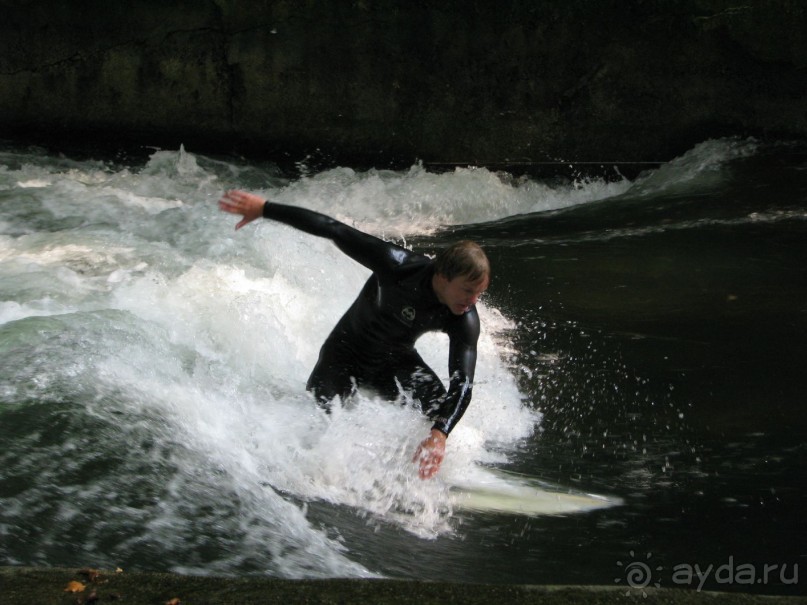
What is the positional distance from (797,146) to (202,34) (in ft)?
21.2

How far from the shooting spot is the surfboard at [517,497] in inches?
141

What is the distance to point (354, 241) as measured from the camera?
3859 mm

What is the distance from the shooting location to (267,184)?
9594mm

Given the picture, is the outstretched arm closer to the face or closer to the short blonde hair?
the face

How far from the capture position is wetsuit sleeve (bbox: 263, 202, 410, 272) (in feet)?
12.6

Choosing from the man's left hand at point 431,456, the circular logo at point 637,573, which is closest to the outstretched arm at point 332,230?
the man's left hand at point 431,456

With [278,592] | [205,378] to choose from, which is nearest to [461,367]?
[205,378]

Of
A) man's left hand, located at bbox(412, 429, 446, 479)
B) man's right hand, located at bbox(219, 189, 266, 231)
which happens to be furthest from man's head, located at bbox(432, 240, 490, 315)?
man's right hand, located at bbox(219, 189, 266, 231)

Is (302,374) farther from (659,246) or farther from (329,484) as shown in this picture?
(659,246)

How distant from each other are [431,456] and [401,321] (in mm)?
725

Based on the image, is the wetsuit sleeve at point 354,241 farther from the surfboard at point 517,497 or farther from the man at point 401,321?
the surfboard at point 517,497

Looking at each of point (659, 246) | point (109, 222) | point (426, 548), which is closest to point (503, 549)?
point (426, 548)

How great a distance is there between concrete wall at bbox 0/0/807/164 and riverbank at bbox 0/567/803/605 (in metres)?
8.01

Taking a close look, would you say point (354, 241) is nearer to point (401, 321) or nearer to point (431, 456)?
point (401, 321)
